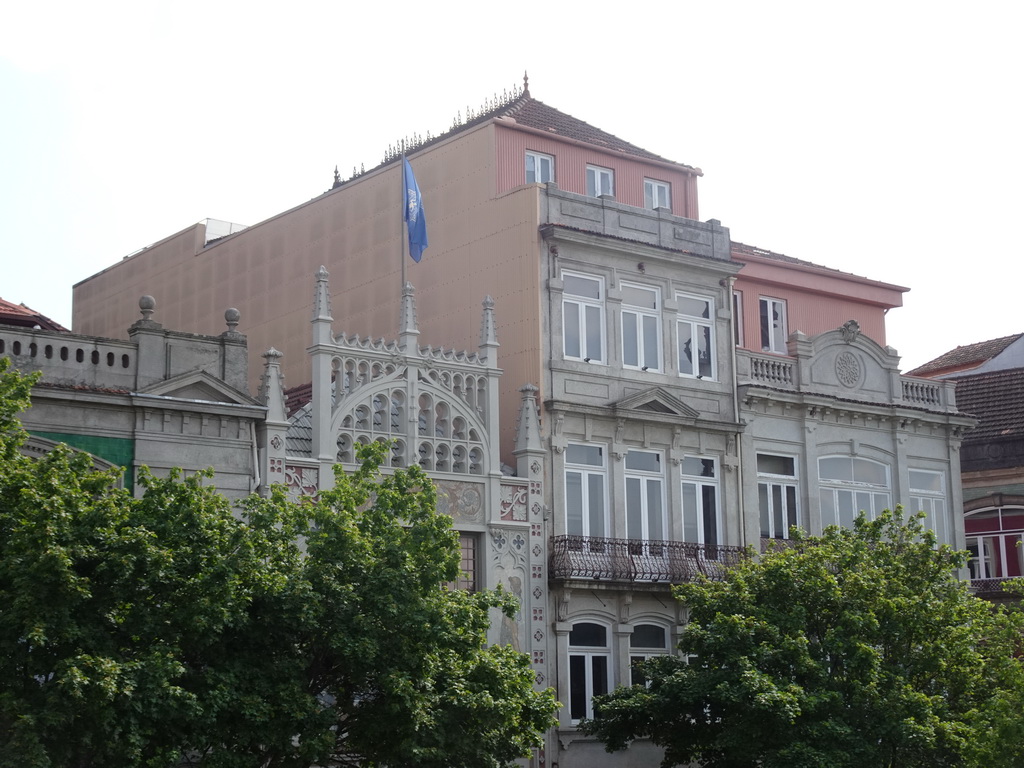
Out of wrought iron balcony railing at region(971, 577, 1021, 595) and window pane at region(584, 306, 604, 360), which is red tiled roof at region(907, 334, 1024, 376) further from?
window pane at region(584, 306, 604, 360)

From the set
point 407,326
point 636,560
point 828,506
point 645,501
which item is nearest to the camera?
point 407,326

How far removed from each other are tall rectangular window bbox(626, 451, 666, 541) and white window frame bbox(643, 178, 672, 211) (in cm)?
791

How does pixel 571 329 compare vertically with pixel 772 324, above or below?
below

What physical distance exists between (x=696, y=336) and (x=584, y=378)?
163 inches

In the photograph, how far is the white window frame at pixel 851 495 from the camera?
138 feet

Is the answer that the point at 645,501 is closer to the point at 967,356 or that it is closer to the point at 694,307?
the point at 694,307

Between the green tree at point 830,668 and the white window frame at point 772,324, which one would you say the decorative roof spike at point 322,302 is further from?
the white window frame at point 772,324

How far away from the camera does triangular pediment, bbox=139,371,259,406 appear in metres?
30.1

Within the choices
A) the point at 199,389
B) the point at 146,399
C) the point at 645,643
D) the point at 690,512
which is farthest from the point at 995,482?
the point at 146,399

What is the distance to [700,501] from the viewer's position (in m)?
39.6

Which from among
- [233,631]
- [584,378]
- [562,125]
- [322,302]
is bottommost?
[233,631]

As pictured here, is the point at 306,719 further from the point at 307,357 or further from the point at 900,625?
the point at 307,357

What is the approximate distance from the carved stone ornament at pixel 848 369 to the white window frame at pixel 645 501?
711 centimetres

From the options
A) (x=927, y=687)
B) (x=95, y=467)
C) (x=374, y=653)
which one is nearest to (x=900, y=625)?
(x=927, y=687)
